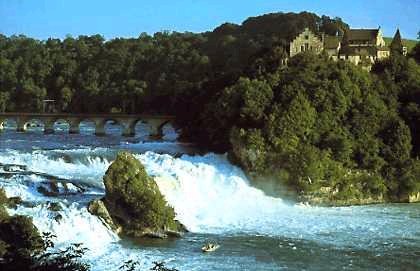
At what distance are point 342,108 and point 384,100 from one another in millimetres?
3730

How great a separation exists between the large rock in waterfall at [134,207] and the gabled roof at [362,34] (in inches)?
1240

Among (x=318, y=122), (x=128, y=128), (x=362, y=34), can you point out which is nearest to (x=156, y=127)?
(x=128, y=128)

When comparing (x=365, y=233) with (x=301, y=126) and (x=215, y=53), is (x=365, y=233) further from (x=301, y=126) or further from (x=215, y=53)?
(x=215, y=53)

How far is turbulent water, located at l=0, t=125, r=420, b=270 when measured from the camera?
21.9 m

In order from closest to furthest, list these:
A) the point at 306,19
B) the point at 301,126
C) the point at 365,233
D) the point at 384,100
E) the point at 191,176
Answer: the point at 365,233
the point at 191,176
the point at 301,126
the point at 384,100
the point at 306,19

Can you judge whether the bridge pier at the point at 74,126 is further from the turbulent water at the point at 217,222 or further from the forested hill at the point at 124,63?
the turbulent water at the point at 217,222

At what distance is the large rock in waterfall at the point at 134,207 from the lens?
2428cm

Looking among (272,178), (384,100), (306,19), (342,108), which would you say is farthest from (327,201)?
(306,19)

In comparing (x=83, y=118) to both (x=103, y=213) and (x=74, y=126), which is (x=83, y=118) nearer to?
(x=74, y=126)

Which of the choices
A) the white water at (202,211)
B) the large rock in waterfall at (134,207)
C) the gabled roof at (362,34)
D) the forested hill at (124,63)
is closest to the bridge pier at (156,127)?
the forested hill at (124,63)

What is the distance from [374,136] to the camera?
3756cm

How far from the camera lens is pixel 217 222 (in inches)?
1081

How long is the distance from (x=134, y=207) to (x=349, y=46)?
30.8m

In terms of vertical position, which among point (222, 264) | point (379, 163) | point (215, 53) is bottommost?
point (222, 264)
